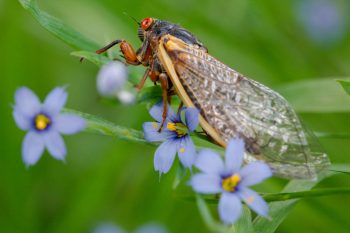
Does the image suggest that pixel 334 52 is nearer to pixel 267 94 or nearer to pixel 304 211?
pixel 304 211

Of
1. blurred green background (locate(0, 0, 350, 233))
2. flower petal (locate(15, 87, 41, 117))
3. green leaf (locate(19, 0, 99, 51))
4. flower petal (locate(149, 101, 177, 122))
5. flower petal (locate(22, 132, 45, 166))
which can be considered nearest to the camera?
flower petal (locate(22, 132, 45, 166))

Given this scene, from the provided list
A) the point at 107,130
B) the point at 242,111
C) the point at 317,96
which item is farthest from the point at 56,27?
the point at 317,96

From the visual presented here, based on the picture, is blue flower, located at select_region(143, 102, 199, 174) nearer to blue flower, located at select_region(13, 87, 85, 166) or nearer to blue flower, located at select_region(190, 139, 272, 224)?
blue flower, located at select_region(190, 139, 272, 224)

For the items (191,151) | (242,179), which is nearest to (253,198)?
(242,179)

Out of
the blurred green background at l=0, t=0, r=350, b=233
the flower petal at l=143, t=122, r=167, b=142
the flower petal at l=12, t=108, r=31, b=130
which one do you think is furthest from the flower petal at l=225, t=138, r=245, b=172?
the blurred green background at l=0, t=0, r=350, b=233

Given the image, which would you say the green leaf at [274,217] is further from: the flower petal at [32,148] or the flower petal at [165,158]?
the flower petal at [32,148]

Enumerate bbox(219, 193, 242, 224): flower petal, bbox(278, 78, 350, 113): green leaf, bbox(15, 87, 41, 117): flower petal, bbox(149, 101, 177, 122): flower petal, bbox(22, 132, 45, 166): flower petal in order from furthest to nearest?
bbox(278, 78, 350, 113): green leaf, bbox(149, 101, 177, 122): flower petal, bbox(15, 87, 41, 117): flower petal, bbox(22, 132, 45, 166): flower petal, bbox(219, 193, 242, 224): flower petal

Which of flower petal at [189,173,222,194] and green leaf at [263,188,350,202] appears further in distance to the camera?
green leaf at [263,188,350,202]

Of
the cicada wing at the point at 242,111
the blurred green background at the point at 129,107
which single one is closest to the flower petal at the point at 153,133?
the cicada wing at the point at 242,111
